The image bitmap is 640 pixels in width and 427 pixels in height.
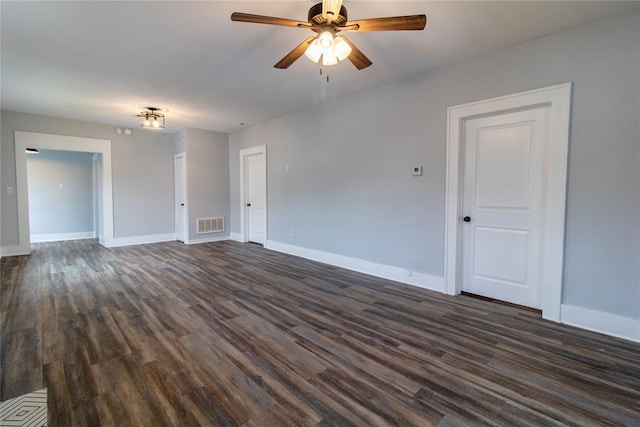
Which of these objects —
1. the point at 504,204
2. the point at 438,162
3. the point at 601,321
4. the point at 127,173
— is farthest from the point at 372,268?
the point at 127,173

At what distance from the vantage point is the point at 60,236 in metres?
7.65

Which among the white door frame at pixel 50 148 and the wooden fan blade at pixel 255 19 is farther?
the white door frame at pixel 50 148

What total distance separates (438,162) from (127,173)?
6567 millimetres

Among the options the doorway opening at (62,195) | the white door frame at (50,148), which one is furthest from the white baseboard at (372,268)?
the doorway opening at (62,195)

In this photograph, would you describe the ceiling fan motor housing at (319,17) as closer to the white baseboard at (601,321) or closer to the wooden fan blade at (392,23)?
the wooden fan blade at (392,23)

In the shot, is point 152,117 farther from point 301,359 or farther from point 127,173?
point 301,359

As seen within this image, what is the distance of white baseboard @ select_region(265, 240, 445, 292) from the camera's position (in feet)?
11.8

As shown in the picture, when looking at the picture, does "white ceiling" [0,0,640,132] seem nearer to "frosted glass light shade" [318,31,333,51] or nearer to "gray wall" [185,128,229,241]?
"frosted glass light shade" [318,31,333,51]

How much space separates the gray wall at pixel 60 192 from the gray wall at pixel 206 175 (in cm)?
319

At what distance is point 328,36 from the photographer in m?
2.07

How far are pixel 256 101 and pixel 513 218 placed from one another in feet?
12.9

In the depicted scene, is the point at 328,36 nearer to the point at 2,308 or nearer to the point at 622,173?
the point at 622,173

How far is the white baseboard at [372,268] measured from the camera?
3.60 meters

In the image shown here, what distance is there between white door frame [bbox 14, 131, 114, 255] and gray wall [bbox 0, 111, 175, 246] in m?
0.07
